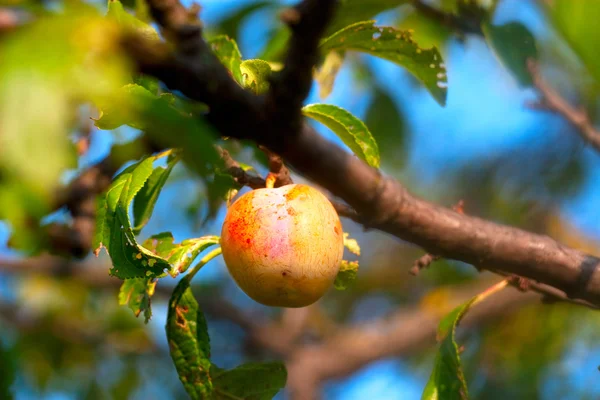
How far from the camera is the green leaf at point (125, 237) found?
82 cm

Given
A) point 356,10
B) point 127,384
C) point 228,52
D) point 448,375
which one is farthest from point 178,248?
point 127,384

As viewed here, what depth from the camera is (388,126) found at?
6.20 ft

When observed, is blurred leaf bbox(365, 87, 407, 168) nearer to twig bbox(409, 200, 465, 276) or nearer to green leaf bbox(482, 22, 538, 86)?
green leaf bbox(482, 22, 538, 86)

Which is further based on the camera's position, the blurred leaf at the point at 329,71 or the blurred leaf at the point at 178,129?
the blurred leaf at the point at 329,71

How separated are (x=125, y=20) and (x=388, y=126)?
111 cm

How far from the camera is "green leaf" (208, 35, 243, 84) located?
0.88 meters

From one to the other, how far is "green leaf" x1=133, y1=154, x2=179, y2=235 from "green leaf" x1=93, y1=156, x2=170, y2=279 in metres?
0.07

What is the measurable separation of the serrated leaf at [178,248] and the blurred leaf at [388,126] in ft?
3.15

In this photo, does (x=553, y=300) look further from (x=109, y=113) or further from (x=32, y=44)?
(x=32, y=44)

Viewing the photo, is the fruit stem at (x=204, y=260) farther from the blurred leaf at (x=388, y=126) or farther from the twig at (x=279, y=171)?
the blurred leaf at (x=388, y=126)

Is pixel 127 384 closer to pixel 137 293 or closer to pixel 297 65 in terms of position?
pixel 137 293

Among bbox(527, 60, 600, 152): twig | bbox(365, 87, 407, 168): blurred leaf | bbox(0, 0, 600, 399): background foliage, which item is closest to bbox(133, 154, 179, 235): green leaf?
bbox(0, 0, 600, 399): background foliage

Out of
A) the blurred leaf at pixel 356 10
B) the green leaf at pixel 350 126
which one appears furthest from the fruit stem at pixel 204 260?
the blurred leaf at pixel 356 10

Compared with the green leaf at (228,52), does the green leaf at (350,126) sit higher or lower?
lower
